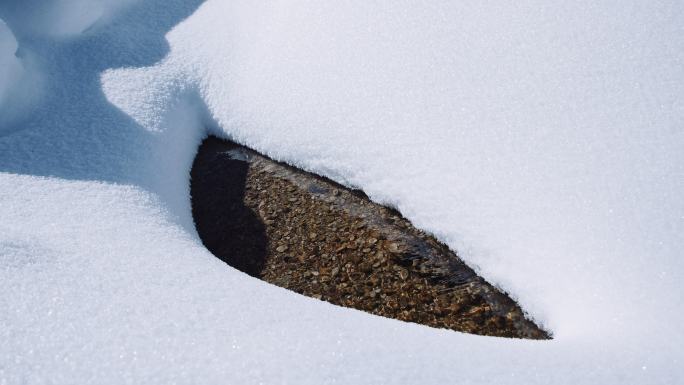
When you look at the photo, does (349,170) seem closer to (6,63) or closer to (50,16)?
(6,63)

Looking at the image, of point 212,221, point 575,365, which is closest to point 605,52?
point 575,365

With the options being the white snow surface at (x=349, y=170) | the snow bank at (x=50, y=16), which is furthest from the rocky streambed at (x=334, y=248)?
the snow bank at (x=50, y=16)

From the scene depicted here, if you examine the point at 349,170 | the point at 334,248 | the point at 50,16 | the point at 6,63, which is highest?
the point at 50,16

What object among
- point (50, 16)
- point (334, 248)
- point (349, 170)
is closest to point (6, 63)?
point (50, 16)

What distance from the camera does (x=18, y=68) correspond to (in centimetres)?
418

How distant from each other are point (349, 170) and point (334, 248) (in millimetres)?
633

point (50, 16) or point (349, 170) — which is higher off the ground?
point (50, 16)

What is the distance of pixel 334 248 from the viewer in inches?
138

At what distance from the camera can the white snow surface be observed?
7.00ft

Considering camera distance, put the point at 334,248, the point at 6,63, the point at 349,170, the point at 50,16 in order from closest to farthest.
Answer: the point at 334,248, the point at 349,170, the point at 6,63, the point at 50,16

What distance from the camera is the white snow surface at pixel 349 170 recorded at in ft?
7.00

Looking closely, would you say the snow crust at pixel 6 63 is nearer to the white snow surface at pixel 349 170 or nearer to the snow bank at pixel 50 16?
the white snow surface at pixel 349 170

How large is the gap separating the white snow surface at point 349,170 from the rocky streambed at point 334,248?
0.43 ft

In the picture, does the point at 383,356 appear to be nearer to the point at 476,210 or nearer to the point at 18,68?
the point at 476,210
